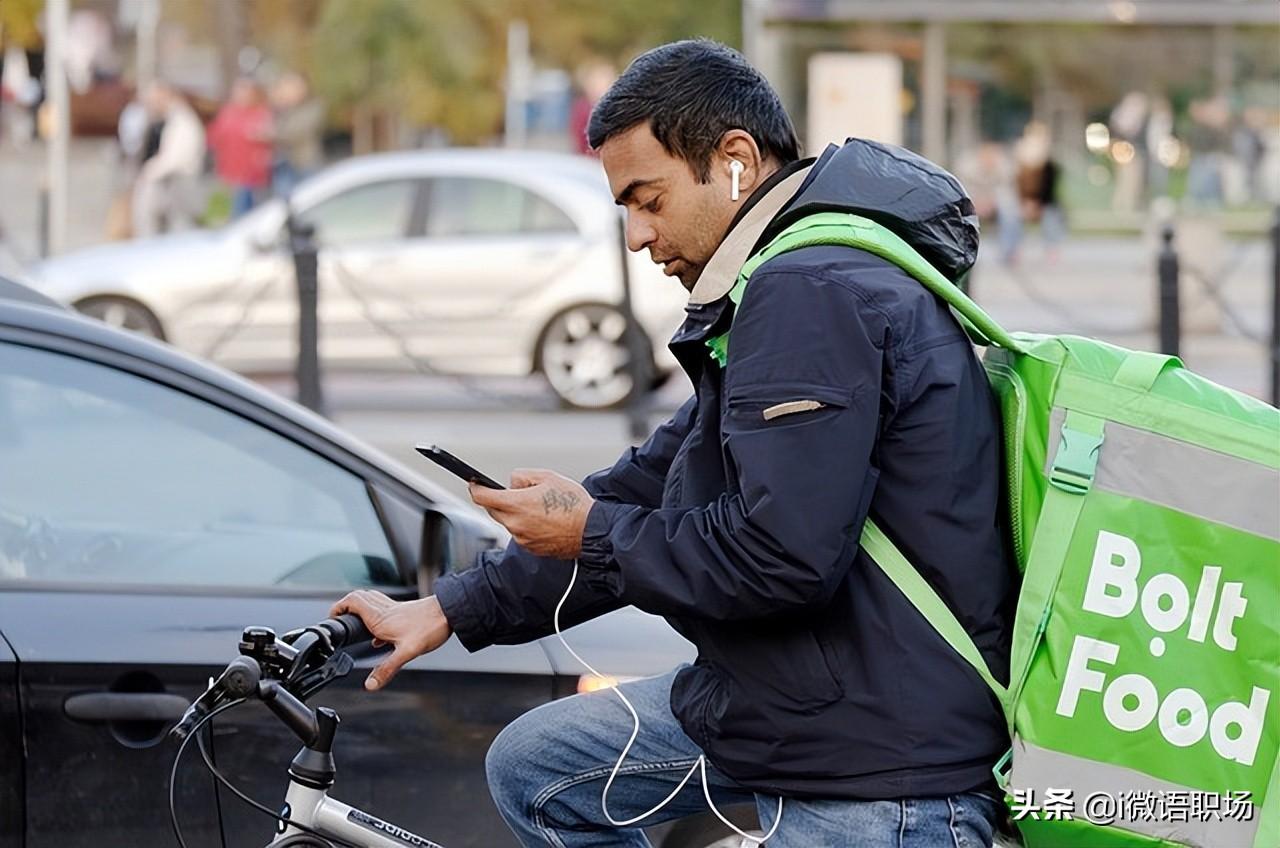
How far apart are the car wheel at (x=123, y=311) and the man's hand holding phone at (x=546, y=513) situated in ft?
34.3

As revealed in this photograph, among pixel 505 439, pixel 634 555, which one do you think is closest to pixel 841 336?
pixel 634 555

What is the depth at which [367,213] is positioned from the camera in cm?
1285

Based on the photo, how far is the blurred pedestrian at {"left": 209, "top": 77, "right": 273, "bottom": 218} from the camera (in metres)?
21.8

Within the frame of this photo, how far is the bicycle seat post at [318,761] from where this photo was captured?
2.60 meters

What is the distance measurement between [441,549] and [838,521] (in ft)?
4.31

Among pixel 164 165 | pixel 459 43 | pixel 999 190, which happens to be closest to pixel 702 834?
pixel 164 165

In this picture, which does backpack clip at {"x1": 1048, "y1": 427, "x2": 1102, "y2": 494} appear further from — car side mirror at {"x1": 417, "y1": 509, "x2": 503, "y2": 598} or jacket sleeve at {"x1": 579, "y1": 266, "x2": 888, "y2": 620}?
car side mirror at {"x1": 417, "y1": 509, "x2": 503, "y2": 598}

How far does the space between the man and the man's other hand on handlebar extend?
298mm

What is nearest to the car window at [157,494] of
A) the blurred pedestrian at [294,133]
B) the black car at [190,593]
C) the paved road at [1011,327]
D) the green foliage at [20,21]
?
the black car at [190,593]

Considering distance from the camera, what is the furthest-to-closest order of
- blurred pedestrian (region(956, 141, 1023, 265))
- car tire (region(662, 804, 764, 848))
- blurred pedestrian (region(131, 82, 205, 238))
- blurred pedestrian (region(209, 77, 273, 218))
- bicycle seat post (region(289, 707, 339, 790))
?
blurred pedestrian (region(209, 77, 273, 218)) → blurred pedestrian (region(956, 141, 1023, 265)) → blurred pedestrian (region(131, 82, 205, 238)) → car tire (region(662, 804, 764, 848)) → bicycle seat post (region(289, 707, 339, 790))

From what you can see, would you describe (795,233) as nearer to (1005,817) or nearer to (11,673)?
(1005,817)

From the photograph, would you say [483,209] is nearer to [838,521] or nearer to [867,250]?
[867,250]

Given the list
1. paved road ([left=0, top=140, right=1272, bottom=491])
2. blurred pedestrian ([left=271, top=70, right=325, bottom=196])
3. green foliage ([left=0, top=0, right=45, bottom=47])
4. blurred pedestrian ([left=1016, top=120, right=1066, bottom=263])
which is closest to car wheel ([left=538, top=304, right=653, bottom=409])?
paved road ([left=0, top=140, right=1272, bottom=491])

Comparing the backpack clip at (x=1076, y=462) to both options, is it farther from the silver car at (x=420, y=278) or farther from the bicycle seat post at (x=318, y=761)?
the silver car at (x=420, y=278)
